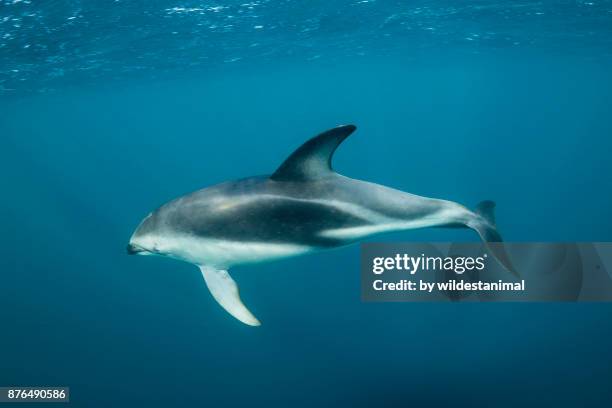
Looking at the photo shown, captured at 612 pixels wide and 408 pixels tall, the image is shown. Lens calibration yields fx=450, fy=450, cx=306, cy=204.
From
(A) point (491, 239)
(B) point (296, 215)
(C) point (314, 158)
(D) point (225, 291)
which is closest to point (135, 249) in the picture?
(D) point (225, 291)

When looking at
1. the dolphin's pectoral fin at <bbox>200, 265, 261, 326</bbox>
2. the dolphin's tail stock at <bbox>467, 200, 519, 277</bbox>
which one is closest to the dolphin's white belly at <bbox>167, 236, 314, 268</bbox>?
the dolphin's pectoral fin at <bbox>200, 265, 261, 326</bbox>

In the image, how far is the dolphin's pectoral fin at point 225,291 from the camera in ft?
23.0

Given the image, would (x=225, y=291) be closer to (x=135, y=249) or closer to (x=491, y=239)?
(x=135, y=249)

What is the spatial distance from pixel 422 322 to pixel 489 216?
1000 cm

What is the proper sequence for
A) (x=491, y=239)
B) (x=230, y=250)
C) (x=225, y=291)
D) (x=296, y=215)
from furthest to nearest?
1. (x=225, y=291)
2. (x=230, y=250)
3. (x=491, y=239)
4. (x=296, y=215)

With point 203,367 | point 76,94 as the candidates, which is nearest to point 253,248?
point 203,367

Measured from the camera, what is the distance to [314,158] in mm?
5941

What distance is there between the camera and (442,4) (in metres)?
20.2

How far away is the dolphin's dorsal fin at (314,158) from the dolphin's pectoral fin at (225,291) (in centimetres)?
204

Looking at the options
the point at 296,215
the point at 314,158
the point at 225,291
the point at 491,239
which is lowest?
the point at 225,291

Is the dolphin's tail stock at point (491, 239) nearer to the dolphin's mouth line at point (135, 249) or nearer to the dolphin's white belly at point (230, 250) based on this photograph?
the dolphin's white belly at point (230, 250)

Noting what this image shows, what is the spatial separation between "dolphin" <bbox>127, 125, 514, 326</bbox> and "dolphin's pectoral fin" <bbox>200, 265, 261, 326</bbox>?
37 cm

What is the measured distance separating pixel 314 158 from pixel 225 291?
272 centimetres

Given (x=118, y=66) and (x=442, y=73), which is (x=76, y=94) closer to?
(x=118, y=66)
